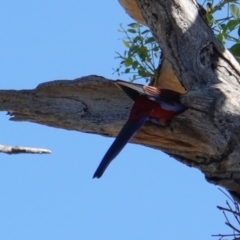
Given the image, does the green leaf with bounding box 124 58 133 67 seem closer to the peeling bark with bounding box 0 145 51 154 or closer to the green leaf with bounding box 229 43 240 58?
the green leaf with bounding box 229 43 240 58

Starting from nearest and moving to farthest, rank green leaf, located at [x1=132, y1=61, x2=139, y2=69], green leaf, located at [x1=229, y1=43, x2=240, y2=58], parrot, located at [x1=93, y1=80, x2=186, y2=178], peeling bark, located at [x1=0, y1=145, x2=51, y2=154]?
peeling bark, located at [x1=0, y1=145, x2=51, y2=154] → parrot, located at [x1=93, y1=80, x2=186, y2=178] → green leaf, located at [x1=229, y1=43, x2=240, y2=58] → green leaf, located at [x1=132, y1=61, x2=139, y2=69]

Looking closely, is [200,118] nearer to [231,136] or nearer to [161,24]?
[231,136]

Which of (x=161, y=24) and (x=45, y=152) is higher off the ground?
(x=161, y=24)

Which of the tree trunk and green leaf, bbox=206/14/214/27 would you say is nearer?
the tree trunk

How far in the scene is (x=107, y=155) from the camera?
2.12 meters

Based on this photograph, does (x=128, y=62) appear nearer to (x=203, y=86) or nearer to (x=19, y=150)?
(x=203, y=86)

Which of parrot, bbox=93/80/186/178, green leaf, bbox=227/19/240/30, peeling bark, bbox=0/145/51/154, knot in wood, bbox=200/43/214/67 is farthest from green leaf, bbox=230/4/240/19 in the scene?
peeling bark, bbox=0/145/51/154

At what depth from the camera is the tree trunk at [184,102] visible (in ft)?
6.59

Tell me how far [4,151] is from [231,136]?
71cm

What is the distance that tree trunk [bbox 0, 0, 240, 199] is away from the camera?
6.59ft

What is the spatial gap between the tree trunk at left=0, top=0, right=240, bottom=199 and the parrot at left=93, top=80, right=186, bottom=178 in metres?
0.03

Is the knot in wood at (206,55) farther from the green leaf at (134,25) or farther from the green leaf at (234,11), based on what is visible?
the green leaf at (134,25)

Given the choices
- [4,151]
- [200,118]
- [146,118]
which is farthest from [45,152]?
[200,118]

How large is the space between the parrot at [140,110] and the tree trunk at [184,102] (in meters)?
0.03
